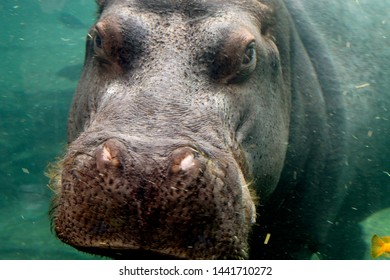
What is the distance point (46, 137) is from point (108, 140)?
10618mm

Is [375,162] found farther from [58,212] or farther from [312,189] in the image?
[58,212]

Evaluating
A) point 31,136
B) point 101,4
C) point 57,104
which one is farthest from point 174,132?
point 57,104

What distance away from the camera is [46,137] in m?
12.5

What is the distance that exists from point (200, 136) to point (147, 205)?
1.80 feet

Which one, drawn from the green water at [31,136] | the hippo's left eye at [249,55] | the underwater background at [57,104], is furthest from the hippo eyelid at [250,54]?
the green water at [31,136]

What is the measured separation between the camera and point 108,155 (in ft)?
7.54

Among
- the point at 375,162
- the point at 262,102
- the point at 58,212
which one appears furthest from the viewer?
the point at 375,162

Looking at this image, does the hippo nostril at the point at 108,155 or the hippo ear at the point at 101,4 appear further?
the hippo ear at the point at 101,4

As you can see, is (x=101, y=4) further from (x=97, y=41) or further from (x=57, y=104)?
(x=57, y=104)

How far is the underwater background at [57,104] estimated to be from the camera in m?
4.81

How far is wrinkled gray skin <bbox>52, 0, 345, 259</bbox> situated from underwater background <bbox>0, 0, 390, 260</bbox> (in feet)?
1.44

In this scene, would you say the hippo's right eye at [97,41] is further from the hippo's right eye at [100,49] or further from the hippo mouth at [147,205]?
→ the hippo mouth at [147,205]

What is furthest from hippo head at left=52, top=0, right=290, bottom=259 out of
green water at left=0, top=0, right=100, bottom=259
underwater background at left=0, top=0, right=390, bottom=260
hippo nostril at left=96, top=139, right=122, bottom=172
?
green water at left=0, top=0, right=100, bottom=259

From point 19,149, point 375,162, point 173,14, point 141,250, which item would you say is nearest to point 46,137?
point 19,149
